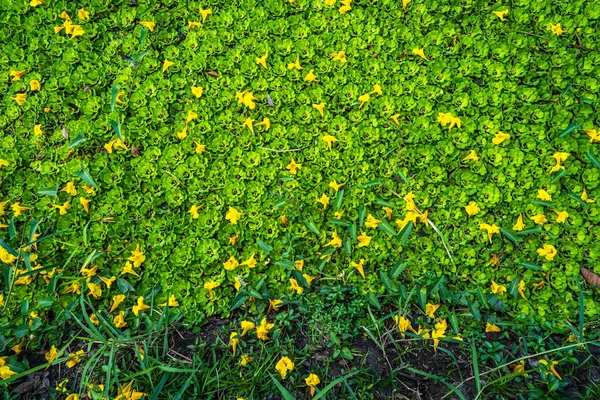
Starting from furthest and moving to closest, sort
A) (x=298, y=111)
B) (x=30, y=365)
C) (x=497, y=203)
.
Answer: (x=298, y=111), (x=497, y=203), (x=30, y=365)

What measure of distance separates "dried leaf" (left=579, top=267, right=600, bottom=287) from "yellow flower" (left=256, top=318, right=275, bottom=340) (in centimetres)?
185

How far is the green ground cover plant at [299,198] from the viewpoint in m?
2.06

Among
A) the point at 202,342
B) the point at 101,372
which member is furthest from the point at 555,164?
the point at 101,372

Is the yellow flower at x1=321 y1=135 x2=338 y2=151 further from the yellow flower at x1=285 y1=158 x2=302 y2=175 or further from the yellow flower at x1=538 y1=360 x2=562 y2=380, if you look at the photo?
the yellow flower at x1=538 y1=360 x2=562 y2=380

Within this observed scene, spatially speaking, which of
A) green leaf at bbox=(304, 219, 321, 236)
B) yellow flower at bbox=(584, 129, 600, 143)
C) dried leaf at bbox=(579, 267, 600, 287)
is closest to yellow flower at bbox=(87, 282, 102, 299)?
green leaf at bbox=(304, 219, 321, 236)

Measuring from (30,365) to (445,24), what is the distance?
11.0 feet

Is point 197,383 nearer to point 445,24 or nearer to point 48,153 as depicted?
point 48,153

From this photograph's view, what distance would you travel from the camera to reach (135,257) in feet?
7.32

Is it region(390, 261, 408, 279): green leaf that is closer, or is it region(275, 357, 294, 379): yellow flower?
region(275, 357, 294, 379): yellow flower

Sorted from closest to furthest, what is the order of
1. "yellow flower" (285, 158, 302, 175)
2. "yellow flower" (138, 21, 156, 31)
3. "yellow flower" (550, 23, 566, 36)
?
"yellow flower" (285, 158, 302, 175) < "yellow flower" (550, 23, 566, 36) < "yellow flower" (138, 21, 156, 31)

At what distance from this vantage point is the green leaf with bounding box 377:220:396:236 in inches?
88.0

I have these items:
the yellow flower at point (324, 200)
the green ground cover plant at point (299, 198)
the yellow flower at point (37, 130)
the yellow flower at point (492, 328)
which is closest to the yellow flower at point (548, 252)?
the green ground cover plant at point (299, 198)

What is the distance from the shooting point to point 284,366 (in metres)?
1.97

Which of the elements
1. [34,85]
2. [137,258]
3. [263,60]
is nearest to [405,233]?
[263,60]
